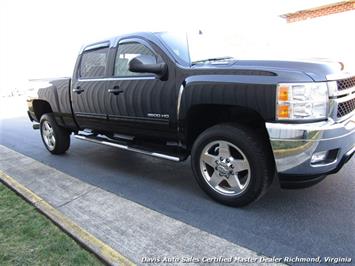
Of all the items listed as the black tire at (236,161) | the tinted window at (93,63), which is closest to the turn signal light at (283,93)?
the black tire at (236,161)

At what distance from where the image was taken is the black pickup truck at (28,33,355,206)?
2.95 metres

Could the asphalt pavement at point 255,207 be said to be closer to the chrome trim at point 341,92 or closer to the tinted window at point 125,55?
the chrome trim at point 341,92

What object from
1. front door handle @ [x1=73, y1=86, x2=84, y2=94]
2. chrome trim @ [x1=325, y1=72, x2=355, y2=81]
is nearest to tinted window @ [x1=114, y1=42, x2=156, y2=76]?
front door handle @ [x1=73, y1=86, x2=84, y2=94]

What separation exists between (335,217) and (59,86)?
4.61 metres

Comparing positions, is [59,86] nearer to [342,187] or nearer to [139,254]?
[139,254]

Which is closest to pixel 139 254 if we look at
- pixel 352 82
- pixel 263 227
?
pixel 263 227

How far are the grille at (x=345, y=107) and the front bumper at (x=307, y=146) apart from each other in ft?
0.32

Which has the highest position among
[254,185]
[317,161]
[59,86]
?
[59,86]

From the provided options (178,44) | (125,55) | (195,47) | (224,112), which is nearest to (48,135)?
(125,55)

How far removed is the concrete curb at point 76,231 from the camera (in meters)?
2.74

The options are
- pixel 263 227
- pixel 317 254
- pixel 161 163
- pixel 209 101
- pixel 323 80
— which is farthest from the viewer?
pixel 161 163

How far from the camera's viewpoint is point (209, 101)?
3422 millimetres

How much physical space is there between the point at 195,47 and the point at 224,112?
37.5 inches

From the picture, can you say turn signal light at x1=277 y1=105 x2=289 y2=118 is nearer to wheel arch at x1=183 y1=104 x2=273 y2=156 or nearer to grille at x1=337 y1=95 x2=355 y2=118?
wheel arch at x1=183 y1=104 x2=273 y2=156
